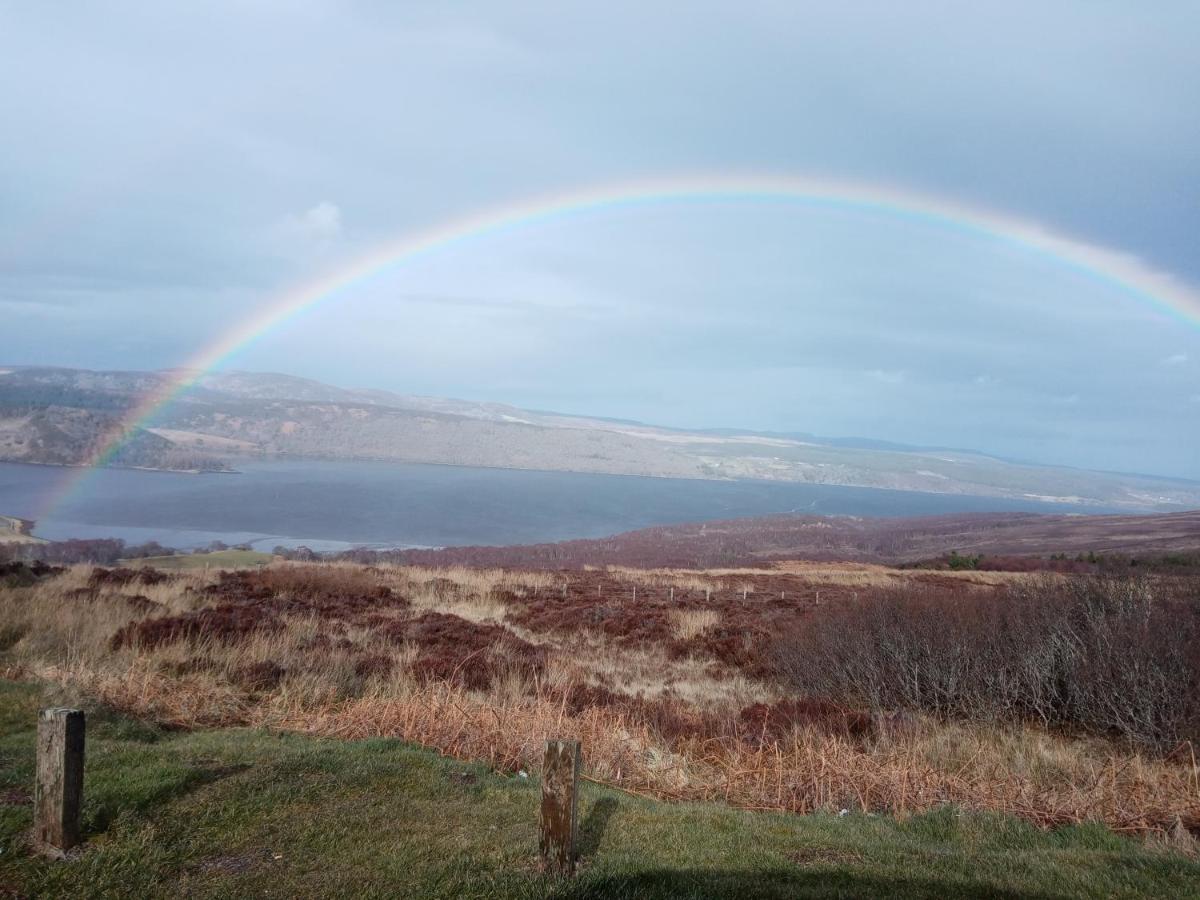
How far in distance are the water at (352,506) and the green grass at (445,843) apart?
170 feet

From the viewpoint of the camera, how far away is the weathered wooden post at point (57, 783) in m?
4.06

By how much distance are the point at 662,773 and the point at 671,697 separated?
162 inches

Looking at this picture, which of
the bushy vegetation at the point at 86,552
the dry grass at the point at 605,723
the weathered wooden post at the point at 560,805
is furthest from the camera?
the bushy vegetation at the point at 86,552

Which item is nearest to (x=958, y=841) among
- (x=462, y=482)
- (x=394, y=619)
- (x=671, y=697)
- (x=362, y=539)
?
(x=671, y=697)

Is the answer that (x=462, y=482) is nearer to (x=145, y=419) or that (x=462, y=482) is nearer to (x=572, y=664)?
(x=145, y=419)

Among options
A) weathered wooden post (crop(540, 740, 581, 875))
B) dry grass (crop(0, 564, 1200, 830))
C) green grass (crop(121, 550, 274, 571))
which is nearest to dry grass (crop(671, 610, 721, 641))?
dry grass (crop(0, 564, 1200, 830))

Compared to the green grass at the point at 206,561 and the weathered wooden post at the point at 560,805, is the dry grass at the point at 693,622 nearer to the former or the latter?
the weathered wooden post at the point at 560,805

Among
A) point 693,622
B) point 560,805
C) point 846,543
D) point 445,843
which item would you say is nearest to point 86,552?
point 693,622

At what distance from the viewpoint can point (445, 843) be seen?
4.59m

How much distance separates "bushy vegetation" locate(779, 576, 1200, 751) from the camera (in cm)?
854

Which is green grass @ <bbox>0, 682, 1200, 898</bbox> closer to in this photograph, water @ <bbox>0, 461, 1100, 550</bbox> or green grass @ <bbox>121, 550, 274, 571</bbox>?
green grass @ <bbox>121, 550, 274, 571</bbox>

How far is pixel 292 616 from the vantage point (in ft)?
46.1

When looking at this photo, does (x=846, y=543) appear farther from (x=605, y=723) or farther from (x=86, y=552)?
(x=605, y=723)

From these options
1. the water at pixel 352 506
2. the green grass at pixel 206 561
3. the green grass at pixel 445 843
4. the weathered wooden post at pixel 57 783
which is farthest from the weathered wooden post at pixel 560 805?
the water at pixel 352 506
